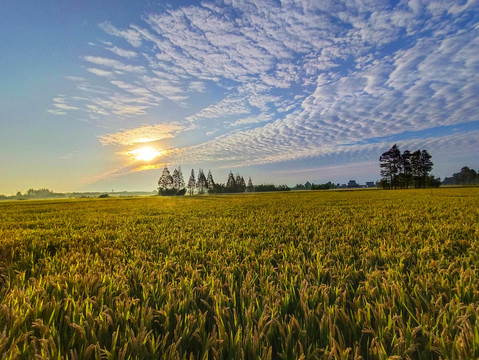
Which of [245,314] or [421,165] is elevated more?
[421,165]

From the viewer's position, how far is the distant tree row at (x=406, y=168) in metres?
97.9

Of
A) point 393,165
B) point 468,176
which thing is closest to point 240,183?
point 393,165

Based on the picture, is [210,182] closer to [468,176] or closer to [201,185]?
[201,185]

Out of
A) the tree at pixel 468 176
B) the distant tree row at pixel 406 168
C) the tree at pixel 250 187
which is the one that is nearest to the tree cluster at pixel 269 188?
the tree at pixel 250 187

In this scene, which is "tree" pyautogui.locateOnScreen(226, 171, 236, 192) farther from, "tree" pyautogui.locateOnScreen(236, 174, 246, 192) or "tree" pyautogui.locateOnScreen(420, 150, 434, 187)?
"tree" pyautogui.locateOnScreen(420, 150, 434, 187)

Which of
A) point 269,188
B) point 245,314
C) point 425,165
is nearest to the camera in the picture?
point 245,314

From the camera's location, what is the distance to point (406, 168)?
324 feet

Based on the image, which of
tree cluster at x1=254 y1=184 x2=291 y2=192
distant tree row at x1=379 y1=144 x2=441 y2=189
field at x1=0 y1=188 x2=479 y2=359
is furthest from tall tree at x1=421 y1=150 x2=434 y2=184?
field at x1=0 y1=188 x2=479 y2=359

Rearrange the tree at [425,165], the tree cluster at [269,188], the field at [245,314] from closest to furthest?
the field at [245,314] < the tree at [425,165] < the tree cluster at [269,188]

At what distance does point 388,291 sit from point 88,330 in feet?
8.01

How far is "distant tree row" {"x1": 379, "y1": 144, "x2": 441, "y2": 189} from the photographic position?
9788 cm

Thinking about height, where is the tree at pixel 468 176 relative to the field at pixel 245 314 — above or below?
above

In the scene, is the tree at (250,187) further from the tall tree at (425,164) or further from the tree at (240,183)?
the tall tree at (425,164)

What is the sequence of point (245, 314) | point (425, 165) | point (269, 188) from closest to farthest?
point (245, 314), point (425, 165), point (269, 188)
